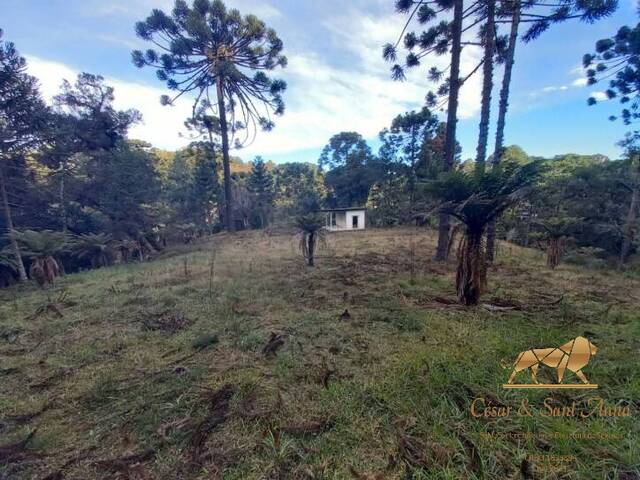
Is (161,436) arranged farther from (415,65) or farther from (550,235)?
(415,65)

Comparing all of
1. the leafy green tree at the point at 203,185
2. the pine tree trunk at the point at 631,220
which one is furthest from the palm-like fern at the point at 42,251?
the pine tree trunk at the point at 631,220

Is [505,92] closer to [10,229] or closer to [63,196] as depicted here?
[10,229]

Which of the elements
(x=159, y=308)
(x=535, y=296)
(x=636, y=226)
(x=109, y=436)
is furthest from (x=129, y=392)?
(x=636, y=226)

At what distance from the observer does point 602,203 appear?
40.2 feet

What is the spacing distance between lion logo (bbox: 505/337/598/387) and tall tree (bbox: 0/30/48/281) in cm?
1212

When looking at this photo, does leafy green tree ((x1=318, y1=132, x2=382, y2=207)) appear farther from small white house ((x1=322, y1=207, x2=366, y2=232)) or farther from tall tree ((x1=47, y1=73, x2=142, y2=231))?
tall tree ((x1=47, y1=73, x2=142, y2=231))

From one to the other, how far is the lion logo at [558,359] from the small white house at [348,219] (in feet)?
66.4

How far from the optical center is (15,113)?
8.64 m

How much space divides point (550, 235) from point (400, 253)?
420 cm

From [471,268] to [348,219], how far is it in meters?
18.9

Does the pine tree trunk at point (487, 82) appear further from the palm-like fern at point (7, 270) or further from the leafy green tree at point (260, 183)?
the leafy green tree at point (260, 183)

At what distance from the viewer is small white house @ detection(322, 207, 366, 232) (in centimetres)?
2278

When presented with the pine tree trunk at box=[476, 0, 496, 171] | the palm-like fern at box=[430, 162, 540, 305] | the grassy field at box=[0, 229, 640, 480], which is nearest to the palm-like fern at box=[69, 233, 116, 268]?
the grassy field at box=[0, 229, 640, 480]

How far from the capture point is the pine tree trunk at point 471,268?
4.11m
